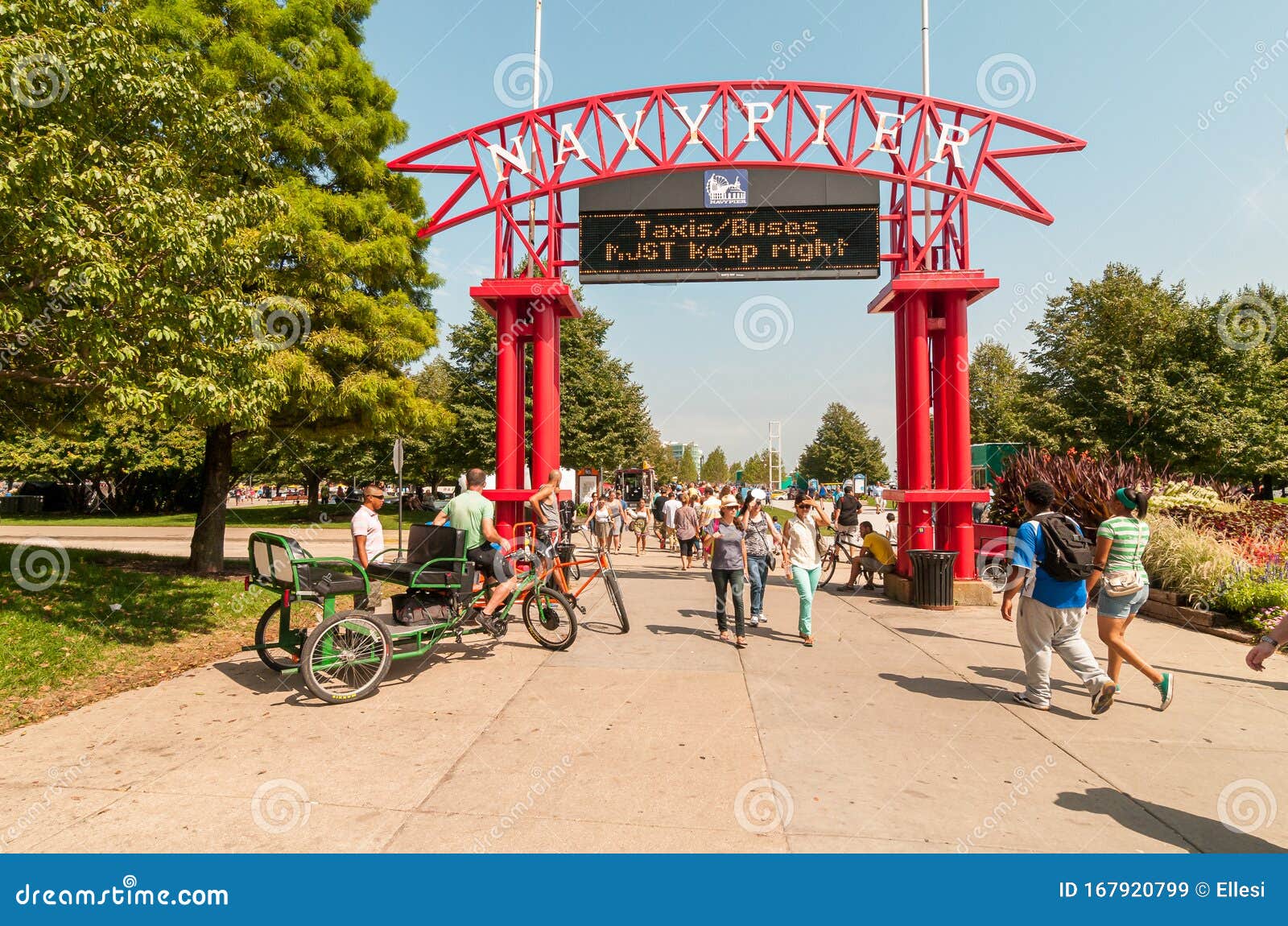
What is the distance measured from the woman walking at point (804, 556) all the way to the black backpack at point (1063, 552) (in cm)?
278

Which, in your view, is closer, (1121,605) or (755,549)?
(1121,605)

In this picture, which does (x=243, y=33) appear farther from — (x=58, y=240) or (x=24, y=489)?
(x=24, y=489)

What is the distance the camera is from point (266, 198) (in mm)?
7641

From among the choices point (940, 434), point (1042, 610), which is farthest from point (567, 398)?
point (1042, 610)

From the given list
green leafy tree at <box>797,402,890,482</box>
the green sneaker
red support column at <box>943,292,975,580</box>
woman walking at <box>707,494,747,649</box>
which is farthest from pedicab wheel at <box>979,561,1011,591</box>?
green leafy tree at <box>797,402,890,482</box>

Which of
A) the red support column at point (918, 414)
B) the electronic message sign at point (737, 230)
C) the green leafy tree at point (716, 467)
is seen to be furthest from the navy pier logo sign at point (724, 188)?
the green leafy tree at point (716, 467)

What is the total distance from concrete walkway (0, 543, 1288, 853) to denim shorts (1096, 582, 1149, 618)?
0.80 meters

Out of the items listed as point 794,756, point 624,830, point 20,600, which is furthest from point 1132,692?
point 20,600

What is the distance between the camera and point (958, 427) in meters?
11.8

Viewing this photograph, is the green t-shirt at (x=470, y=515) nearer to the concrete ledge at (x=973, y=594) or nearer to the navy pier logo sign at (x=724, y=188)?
the navy pier logo sign at (x=724, y=188)

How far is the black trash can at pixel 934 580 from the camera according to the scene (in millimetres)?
10820

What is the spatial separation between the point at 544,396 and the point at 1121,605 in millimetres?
Result: 9050

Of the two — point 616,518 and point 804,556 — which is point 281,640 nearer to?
point 804,556

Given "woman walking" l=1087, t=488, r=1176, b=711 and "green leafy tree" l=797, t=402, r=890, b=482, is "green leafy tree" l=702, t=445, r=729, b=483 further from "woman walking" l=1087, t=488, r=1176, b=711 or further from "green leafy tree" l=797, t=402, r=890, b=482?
"woman walking" l=1087, t=488, r=1176, b=711
